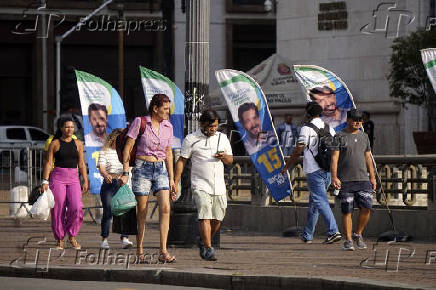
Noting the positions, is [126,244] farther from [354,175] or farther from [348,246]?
[354,175]

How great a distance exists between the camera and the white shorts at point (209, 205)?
1365cm

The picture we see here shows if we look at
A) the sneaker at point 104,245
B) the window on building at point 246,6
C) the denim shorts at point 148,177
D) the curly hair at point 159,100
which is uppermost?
the window on building at point 246,6

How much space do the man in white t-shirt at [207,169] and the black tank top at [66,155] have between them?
2.39 metres

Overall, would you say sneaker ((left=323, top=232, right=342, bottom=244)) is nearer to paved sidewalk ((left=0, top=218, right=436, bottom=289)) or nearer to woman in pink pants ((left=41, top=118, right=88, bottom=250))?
paved sidewalk ((left=0, top=218, right=436, bottom=289))

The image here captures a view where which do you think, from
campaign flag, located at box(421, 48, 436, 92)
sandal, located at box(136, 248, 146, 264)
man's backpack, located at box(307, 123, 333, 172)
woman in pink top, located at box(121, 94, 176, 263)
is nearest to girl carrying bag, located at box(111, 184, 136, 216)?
woman in pink top, located at box(121, 94, 176, 263)

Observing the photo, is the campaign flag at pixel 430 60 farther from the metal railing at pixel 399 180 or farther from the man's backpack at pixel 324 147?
the metal railing at pixel 399 180

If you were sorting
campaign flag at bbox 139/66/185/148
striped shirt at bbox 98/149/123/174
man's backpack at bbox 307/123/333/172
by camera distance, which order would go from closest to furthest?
man's backpack at bbox 307/123/333/172 → striped shirt at bbox 98/149/123/174 → campaign flag at bbox 139/66/185/148

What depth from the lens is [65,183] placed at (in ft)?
51.7

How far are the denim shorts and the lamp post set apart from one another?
164cm

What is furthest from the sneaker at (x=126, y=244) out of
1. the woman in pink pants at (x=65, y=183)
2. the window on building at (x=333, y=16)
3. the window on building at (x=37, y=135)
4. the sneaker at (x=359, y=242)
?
the window on building at (x=37, y=135)

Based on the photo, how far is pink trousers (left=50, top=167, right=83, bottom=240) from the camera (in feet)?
51.6

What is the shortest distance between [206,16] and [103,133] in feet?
14.1

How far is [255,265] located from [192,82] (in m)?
3.24

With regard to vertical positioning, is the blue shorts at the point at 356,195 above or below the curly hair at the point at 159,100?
below
